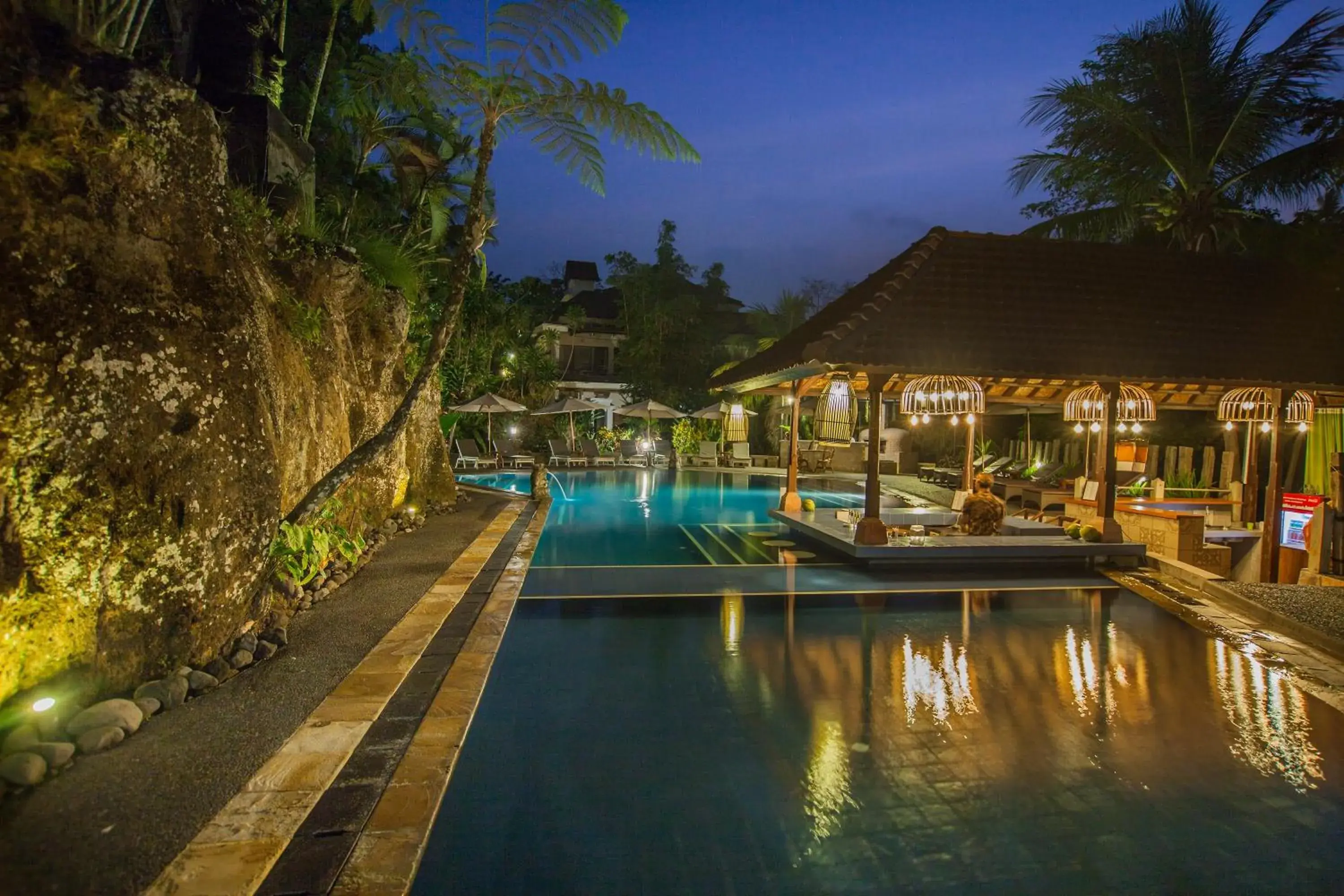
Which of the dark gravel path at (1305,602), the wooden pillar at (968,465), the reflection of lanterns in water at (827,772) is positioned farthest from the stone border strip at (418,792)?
the wooden pillar at (968,465)

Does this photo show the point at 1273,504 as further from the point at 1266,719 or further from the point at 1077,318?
the point at 1266,719

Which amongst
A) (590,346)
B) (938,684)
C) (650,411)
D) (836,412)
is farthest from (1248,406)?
(590,346)

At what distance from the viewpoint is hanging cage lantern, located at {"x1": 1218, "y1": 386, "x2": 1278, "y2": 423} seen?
1018 centimetres

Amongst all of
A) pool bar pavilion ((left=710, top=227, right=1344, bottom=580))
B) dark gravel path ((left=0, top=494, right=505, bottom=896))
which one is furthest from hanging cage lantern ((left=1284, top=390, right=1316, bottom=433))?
dark gravel path ((left=0, top=494, right=505, bottom=896))

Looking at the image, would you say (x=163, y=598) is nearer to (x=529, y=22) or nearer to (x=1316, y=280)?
(x=529, y=22)

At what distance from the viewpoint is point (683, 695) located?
458cm

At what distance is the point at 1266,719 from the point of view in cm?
436

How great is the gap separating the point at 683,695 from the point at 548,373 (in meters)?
23.5

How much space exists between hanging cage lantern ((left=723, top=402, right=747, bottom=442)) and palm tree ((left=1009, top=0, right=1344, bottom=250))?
454 inches

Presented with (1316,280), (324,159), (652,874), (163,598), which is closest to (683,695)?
(652,874)

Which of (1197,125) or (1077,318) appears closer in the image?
(1077,318)

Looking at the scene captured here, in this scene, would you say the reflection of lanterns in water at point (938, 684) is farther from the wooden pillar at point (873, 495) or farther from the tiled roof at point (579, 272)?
Result: the tiled roof at point (579, 272)

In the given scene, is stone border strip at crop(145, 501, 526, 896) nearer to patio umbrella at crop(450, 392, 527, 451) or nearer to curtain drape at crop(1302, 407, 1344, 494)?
curtain drape at crop(1302, 407, 1344, 494)

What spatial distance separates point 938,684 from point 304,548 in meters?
5.32
